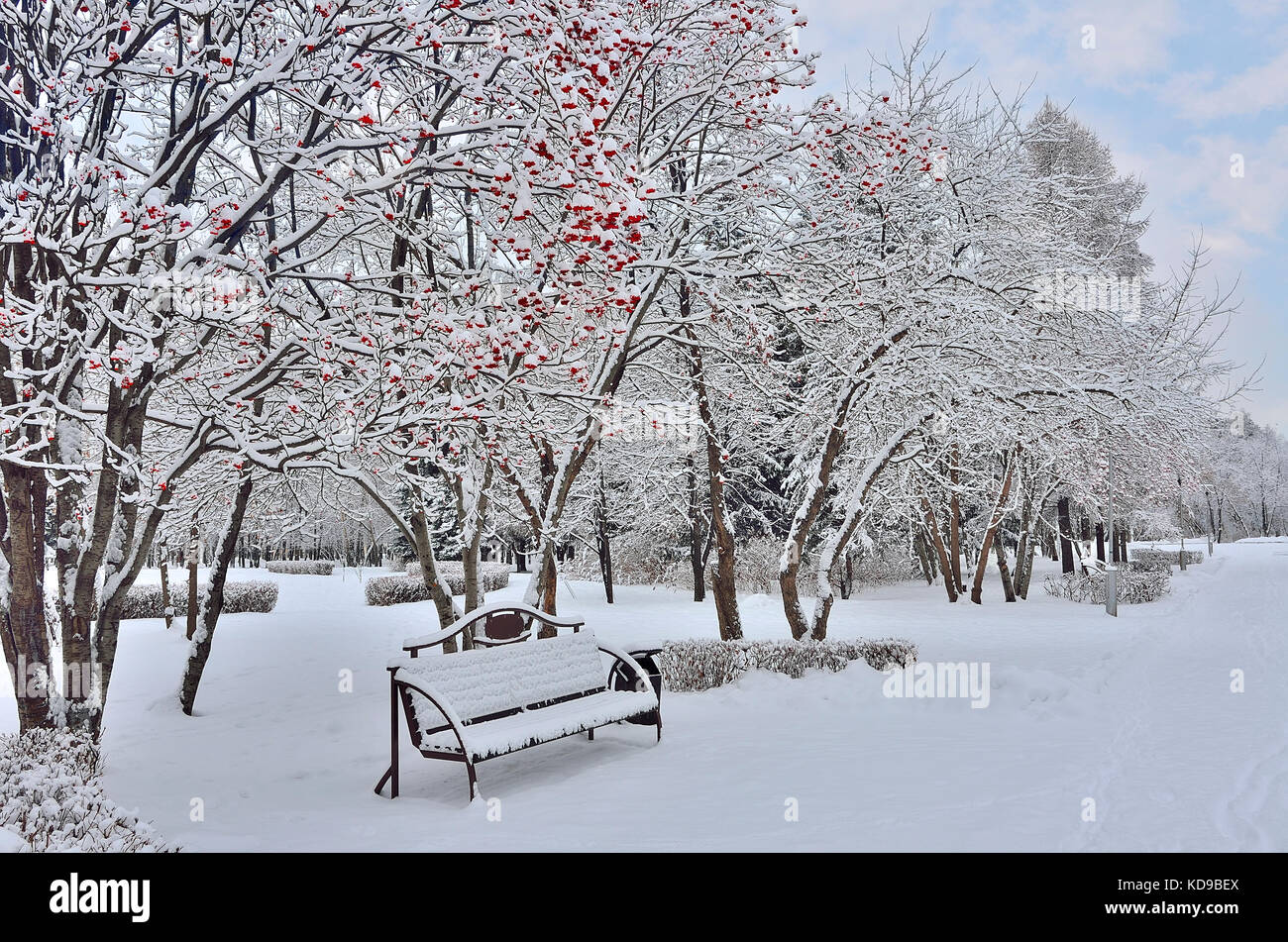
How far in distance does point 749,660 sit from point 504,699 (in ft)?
12.0

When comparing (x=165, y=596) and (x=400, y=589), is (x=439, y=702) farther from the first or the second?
(x=400, y=589)

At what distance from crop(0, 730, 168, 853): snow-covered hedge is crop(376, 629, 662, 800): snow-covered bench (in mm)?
1773

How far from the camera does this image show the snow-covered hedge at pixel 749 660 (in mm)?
9156

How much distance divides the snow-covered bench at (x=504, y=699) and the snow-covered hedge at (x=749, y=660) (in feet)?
5.46

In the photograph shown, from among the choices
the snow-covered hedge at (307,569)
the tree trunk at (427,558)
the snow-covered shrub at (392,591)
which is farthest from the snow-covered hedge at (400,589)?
the snow-covered hedge at (307,569)

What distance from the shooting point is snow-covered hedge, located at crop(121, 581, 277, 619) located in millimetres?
19891

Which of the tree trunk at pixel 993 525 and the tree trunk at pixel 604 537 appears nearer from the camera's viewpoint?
the tree trunk at pixel 993 525

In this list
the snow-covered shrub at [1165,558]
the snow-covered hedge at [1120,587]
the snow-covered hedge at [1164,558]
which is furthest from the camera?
the snow-covered shrub at [1165,558]

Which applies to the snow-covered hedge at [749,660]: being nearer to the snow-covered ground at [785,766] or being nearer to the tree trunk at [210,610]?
the snow-covered ground at [785,766]

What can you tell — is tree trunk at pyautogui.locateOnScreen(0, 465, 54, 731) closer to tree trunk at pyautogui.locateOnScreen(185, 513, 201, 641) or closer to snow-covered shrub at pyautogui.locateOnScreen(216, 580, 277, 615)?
tree trunk at pyautogui.locateOnScreen(185, 513, 201, 641)

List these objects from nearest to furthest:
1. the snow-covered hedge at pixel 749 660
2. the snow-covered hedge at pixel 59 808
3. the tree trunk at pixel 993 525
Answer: the snow-covered hedge at pixel 59 808 → the snow-covered hedge at pixel 749 660 → the tree trunk at pixel 993 525

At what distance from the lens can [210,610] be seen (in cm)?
943

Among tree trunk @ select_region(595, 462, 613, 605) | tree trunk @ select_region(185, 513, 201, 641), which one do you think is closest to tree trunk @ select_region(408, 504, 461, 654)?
tree trunk @ select_region(185, 513, 201, 641)
